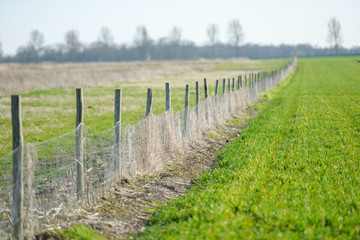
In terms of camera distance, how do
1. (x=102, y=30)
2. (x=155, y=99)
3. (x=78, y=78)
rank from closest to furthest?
1. (x=155, y=99)
2. (x=78, y=78)
3. (x=102, y=30)

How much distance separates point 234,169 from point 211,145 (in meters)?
3.43

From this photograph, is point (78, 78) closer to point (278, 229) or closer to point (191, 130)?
point (191, 130)

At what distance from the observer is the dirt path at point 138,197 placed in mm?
5676

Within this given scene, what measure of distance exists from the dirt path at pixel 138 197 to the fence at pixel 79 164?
0.67 feet

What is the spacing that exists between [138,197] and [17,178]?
2421mm

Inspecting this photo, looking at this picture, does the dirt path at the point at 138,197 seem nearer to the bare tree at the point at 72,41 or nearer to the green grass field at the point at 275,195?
the green grass field at the point at 275,195

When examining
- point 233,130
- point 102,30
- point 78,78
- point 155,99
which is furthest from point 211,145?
point 102,30

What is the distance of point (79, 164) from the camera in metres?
6.40

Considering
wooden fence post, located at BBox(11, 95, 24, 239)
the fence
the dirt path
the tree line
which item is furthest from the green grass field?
the tree line

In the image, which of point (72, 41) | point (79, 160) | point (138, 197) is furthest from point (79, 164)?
point (72, 41)

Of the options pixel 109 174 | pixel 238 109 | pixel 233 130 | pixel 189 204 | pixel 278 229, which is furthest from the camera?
pixel 238 109

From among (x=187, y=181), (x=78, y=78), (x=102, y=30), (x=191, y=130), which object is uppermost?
(x=102, y=30)

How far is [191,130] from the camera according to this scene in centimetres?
1151

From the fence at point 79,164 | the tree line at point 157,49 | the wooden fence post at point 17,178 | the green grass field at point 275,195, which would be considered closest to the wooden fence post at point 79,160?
the fence at point 79,164
